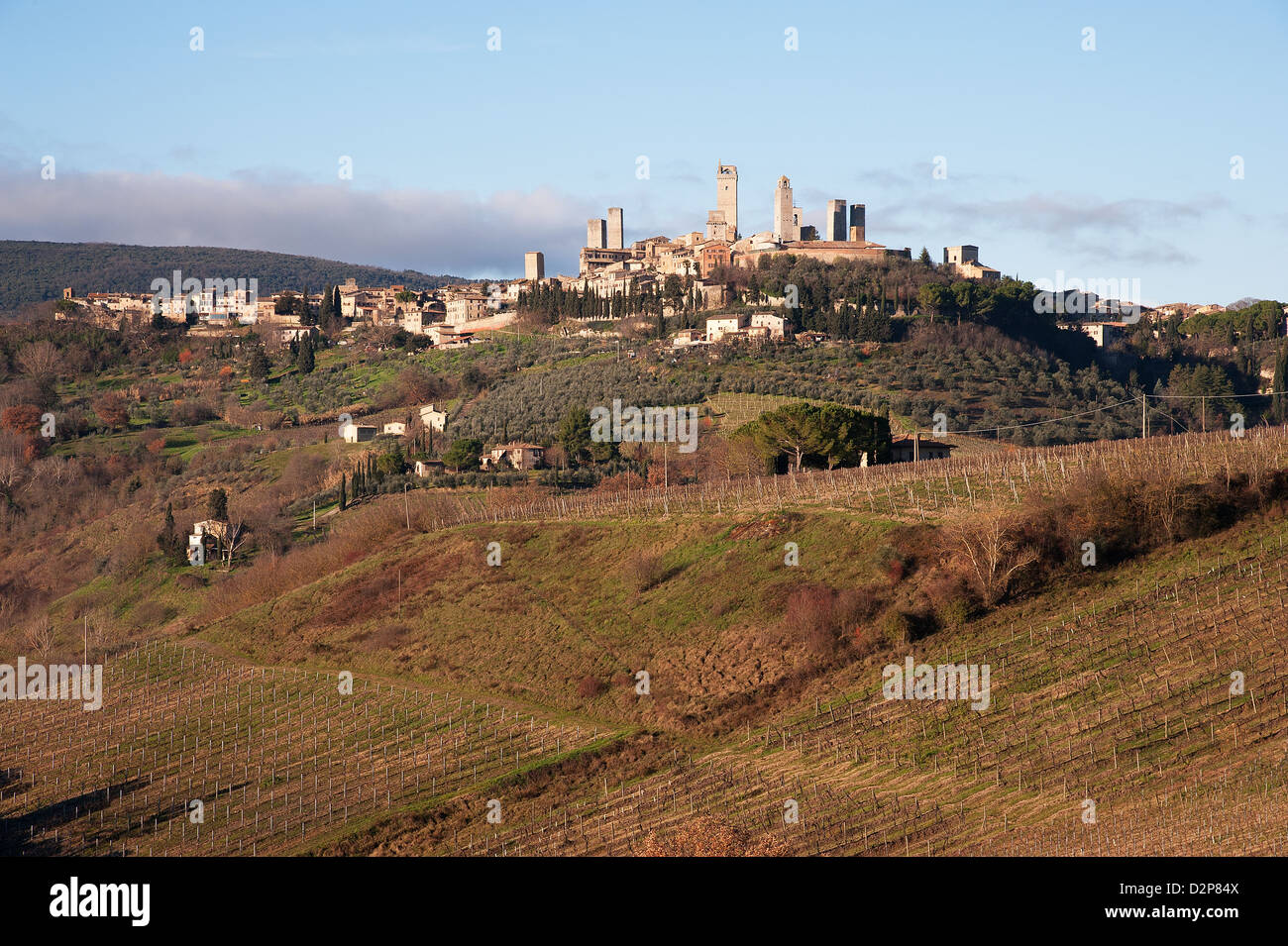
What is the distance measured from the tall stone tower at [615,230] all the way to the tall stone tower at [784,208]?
26.7m

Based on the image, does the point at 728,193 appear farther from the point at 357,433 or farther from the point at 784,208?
the point at 357,433

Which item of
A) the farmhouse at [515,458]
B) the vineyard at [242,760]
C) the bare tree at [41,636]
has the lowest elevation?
the bare tree at [41,636]

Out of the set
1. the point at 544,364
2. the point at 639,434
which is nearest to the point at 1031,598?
the point at 639,434

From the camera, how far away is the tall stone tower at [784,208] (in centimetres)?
13688

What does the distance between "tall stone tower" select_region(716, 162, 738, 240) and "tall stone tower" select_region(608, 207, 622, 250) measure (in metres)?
15.9

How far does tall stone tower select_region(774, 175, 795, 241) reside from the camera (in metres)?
137

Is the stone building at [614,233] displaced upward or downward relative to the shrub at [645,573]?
upward

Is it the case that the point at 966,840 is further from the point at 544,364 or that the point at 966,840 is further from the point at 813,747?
the point at 544,364

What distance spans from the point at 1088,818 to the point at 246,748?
2126cm

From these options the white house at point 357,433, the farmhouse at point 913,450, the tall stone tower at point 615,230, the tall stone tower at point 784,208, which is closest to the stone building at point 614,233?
the tall stone tower at point 615,230

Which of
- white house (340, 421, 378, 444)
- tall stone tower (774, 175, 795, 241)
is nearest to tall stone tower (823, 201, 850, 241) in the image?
tall stone tower (774, 175, 795, 241)

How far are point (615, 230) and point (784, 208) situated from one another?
28190 millimetres

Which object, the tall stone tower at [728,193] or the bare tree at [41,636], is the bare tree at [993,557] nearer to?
the bare tree at [41,636]

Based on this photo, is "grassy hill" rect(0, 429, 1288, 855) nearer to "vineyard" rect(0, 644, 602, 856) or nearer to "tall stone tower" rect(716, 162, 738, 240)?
"vineyard" rect(0, 644, 602, 856)
